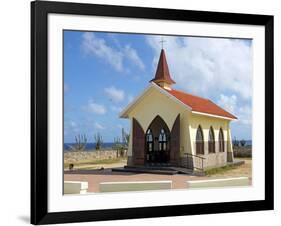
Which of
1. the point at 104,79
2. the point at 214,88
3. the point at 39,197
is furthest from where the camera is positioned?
the point at 214,88

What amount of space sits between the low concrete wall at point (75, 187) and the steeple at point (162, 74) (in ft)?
3.61

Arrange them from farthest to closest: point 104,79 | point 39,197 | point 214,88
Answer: point 214,88 → point 104,79 → point 39,197

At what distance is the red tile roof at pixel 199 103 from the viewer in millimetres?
5473

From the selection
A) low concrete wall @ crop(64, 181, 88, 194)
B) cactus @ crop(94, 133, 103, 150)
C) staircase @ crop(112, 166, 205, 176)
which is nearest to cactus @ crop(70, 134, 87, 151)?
cactus @ crop(94, 133, 103, 150)

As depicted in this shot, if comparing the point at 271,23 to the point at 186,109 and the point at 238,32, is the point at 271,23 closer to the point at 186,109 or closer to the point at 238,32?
the point at 238,32

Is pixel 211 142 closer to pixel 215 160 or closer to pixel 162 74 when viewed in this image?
pixel 215 160

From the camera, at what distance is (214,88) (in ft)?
18.3

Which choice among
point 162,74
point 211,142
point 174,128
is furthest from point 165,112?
point 211,142

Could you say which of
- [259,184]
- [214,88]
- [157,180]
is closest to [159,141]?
[157,180]

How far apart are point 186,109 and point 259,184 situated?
3.32 ft

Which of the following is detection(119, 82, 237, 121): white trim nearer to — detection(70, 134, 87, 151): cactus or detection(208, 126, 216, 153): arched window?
detection(208, 126, 216, 153): arched window

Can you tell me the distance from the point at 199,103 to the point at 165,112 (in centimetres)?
32

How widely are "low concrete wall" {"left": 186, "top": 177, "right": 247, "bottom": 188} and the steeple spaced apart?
918 mm

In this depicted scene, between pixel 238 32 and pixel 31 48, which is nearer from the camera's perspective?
pixel 31 48
